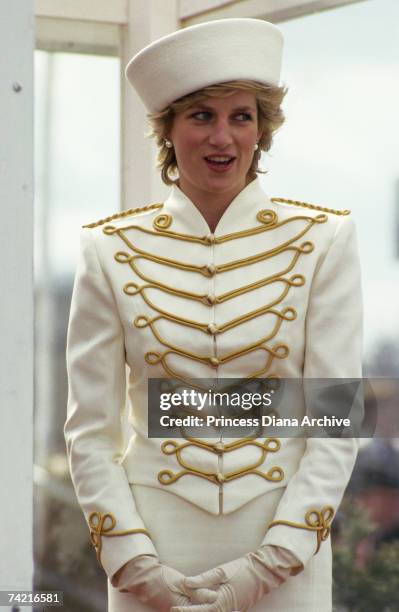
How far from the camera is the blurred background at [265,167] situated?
146 inches

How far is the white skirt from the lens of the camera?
2.57 meters

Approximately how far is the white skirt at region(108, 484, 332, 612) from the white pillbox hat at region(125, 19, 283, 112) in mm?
724

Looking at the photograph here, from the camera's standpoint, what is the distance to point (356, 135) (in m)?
3.77

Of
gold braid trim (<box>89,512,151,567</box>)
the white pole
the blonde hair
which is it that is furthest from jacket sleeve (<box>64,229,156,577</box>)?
the white pole

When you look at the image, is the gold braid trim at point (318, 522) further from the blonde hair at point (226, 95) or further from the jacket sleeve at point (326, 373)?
the blonde hair at point (226, 95)

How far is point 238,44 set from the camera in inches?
103

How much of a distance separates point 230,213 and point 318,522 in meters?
0.58

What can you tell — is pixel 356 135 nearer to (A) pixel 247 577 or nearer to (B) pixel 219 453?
(B) pixel 219 453

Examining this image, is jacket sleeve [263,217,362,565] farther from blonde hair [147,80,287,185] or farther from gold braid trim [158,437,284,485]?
blonde hair [147,80,287,185]

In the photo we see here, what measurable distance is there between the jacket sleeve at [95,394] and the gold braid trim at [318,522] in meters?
0.28

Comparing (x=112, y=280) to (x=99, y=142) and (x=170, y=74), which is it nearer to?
(x=170, y=74)

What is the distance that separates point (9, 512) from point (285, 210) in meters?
0.88

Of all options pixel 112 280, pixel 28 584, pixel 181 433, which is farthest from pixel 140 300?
pixel 28 584

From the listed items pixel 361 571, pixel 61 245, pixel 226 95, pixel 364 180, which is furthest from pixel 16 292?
pixel 61 245
